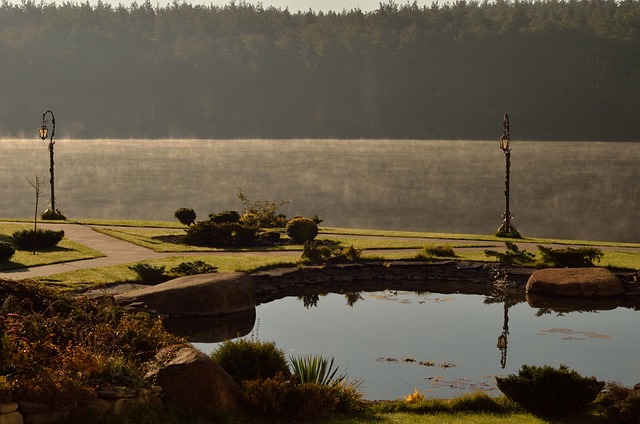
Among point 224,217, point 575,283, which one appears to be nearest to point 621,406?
point 575,283

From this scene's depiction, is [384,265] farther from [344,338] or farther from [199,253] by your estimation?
[344,338]

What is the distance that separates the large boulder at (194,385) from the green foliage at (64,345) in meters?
0.36

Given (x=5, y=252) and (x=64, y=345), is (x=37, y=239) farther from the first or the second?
(x=64, y=345)

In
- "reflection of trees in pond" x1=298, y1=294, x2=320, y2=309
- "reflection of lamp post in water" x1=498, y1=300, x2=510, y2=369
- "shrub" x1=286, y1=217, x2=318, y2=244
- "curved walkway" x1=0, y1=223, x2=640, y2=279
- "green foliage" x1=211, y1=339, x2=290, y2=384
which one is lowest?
"reflection of lamp post in water" x1=498, y1=300, x2=510, y2=369

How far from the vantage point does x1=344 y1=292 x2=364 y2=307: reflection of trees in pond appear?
28536mm

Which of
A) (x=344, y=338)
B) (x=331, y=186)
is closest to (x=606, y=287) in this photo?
(x=344, y=338)

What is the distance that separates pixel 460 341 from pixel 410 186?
11612 centimetres

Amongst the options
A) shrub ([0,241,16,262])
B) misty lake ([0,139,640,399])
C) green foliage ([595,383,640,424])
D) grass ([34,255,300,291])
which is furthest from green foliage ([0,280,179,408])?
shrub ([0,241,16,262])

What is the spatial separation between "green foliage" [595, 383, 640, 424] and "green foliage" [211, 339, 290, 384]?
5.42 meters

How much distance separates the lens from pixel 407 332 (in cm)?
2416

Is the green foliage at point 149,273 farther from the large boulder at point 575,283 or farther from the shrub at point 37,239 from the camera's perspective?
the large boulder at point 575,283

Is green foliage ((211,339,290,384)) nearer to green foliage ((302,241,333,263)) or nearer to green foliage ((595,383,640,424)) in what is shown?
green foliage ((595,383,640,424))

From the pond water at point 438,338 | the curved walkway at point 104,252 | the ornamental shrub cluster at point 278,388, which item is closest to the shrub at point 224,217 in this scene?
the curved walkway at point 104,252

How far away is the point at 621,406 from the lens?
1466 cm
